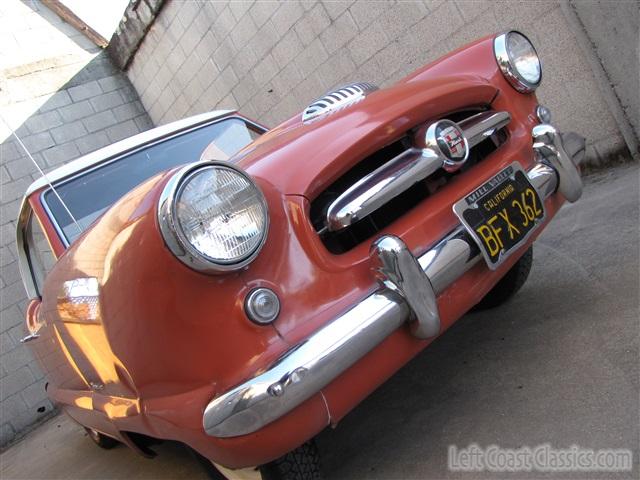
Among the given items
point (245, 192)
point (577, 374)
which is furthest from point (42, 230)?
point (577, 374)

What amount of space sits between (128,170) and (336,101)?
102 cm

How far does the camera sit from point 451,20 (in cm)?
387

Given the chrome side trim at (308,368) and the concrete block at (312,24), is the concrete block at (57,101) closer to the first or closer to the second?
the concrete block at (312,24)

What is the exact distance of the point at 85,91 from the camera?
6.78 m

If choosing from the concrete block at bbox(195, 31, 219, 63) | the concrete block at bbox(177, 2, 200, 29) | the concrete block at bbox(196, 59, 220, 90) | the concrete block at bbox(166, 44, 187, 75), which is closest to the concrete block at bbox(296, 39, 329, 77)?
the concrete block at bbox(195, 31, 219, 63)

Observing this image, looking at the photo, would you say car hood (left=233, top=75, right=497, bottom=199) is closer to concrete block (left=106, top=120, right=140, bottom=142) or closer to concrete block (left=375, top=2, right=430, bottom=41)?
concrete block (left=375, top=2, right=430, bottom=41)

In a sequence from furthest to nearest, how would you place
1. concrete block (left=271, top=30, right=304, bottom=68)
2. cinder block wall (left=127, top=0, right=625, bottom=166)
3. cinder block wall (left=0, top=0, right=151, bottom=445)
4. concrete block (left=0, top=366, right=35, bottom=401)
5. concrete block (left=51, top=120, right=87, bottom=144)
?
concrete block (left=51, top=120, right=87, bottom=144), cinder block wall (left=0, top=0, right=151, bottom=445), concrete block (left=0, top=366, right=35, bottom=401), concrete block (left=271, top=30, right=304, bottom=68), cinder block wall (left=127, top=0, right=625, bottom=166)

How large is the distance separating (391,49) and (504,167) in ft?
8.73

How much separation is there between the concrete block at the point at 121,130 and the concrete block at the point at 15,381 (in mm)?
2887

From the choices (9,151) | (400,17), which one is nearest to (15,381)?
(9,151)

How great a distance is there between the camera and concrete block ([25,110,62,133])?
6.25 meters

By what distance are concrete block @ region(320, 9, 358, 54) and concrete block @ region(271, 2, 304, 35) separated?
0.30 metres

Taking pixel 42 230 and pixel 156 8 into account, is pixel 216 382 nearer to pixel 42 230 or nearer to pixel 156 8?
pixel 42 230

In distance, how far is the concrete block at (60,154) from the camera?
627cm
